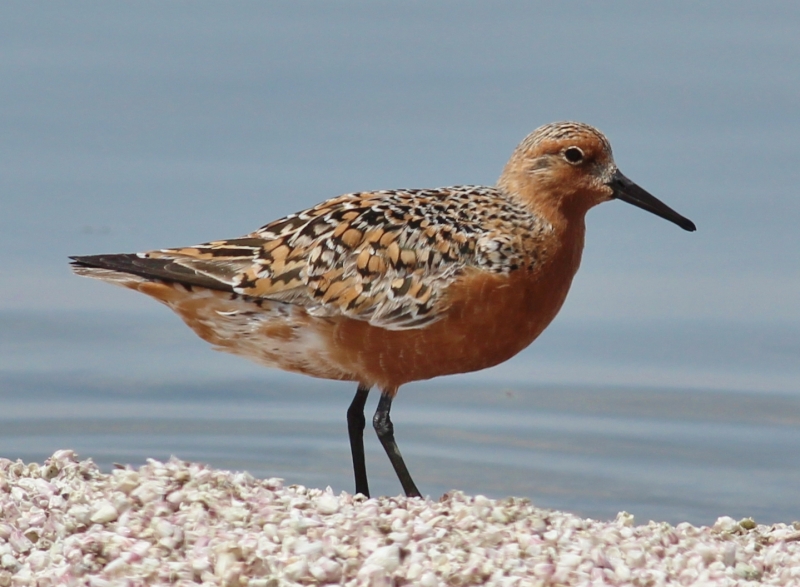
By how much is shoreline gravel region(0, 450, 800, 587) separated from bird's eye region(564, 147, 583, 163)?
196 cm

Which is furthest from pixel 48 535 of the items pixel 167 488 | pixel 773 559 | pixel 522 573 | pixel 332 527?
pixel 773 559

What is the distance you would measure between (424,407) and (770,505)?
242 cm

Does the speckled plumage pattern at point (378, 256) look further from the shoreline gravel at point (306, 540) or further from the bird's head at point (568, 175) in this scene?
the shoreline gravel at point (306, 540)

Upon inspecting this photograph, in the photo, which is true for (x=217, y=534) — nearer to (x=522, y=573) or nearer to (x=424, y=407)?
(x=522, y=573)

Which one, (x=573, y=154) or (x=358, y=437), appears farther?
(x=358, y=437)

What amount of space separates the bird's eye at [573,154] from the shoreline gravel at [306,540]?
→ 77.1 inches

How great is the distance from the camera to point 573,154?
857 centimetres

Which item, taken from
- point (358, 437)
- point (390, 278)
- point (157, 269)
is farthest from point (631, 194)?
point (157, 269)

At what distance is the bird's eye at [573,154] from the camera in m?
8.55

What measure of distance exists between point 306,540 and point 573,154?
2855 mm

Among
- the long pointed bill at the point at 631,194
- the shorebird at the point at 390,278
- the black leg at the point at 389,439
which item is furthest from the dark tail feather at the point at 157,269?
the long pointed bill at the point at 631,194

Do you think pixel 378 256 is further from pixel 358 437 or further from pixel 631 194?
pixel 631 194

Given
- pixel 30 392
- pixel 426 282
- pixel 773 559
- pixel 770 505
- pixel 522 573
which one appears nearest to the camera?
pixel 522 573

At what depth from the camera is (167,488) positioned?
719cm
